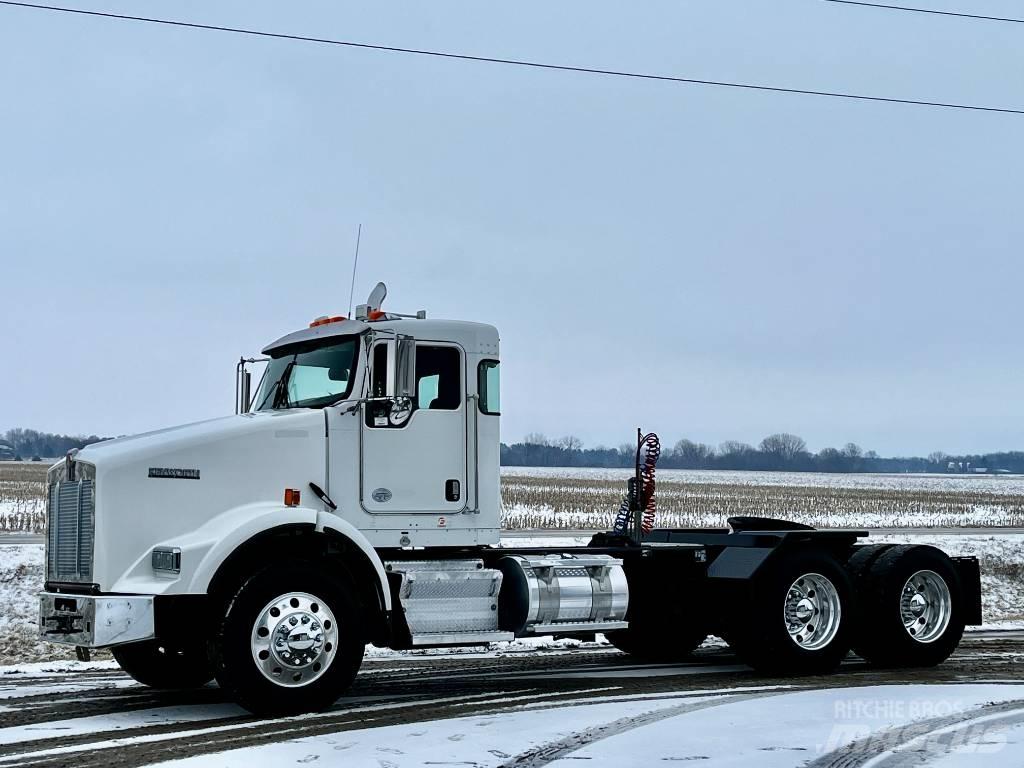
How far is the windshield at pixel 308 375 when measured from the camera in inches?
416

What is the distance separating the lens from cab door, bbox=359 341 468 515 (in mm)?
10438

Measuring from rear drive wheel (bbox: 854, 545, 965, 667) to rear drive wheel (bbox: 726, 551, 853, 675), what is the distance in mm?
448

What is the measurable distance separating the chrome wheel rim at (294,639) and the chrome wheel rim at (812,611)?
5004mm

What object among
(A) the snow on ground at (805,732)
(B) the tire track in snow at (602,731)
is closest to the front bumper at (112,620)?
(B) the tire track in snow at (602,731)

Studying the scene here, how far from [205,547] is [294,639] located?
3.16 feet

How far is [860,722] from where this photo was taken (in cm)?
920

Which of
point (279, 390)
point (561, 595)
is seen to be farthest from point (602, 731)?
point (279, 390)

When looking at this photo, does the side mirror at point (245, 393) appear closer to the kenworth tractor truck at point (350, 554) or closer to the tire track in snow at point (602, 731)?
the kenworth tractor truck at point (350, 554)

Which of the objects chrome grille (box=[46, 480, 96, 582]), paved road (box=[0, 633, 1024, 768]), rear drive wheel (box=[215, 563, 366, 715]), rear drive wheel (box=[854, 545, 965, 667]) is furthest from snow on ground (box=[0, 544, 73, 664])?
rear drive wheel (box=[854, 545, 965, 667])

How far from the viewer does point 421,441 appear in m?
10.6

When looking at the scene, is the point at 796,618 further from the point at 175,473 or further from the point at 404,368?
the point at 175,473

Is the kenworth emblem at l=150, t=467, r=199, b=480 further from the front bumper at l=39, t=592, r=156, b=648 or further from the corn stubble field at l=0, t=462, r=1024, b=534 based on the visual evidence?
the corn stubble field at l=0, t=462, r=1024, b=534

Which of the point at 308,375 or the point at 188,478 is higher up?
the point at 308,375

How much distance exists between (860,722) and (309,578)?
13.9 feet
